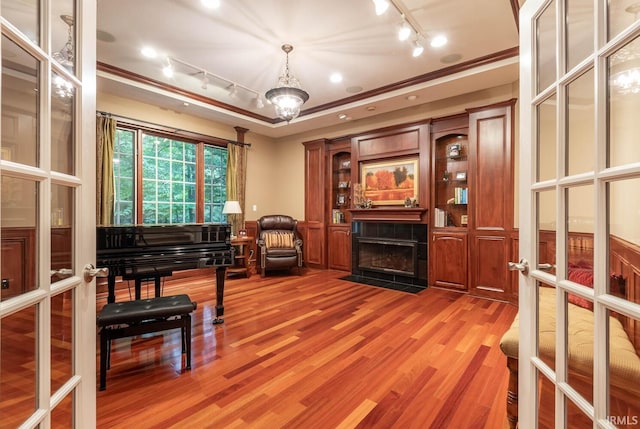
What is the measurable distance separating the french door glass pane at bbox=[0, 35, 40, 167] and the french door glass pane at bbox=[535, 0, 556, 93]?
1.70m

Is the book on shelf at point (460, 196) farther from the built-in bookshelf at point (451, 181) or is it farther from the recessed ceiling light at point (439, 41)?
the recessed ceiling light at point (439, 41)

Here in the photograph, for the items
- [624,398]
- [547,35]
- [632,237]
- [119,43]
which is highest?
[119,43]

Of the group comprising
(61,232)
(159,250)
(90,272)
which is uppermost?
(61,232)

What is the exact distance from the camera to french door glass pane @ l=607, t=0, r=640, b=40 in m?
0.76

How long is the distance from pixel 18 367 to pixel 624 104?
1846 millimetres

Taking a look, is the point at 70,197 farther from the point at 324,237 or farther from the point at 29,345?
the point at 324,237

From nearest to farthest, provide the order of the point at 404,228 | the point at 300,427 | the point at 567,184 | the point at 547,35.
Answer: the point at 567,184
the point at 547,35
the point at 300,427
the point at 404,228

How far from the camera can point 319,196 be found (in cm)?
571

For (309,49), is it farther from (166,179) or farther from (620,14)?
(166,179)

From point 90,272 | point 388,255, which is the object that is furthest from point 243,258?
point 90,272

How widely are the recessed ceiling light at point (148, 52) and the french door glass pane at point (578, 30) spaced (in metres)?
3.72

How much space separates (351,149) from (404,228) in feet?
5.84

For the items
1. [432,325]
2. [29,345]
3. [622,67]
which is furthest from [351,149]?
[29,345]

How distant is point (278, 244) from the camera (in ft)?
17.4
